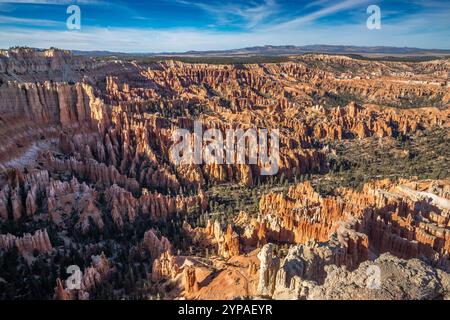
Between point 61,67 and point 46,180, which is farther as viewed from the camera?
point 61,67

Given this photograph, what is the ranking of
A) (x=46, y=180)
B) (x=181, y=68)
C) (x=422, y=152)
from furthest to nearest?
(x=181, y=68) < (x=422, y=152) < (x=46, y=180)

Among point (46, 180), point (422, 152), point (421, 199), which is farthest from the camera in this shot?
point (422, 152)

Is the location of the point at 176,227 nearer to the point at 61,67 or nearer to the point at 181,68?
the point at 61,67

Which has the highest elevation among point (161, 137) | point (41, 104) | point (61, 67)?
point (61, 67)

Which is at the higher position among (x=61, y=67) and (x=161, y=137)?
(x=61, y=67)

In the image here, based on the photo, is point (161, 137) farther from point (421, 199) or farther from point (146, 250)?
point (421, 199)

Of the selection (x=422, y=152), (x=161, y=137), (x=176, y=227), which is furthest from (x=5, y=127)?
(x=422, y=152)
